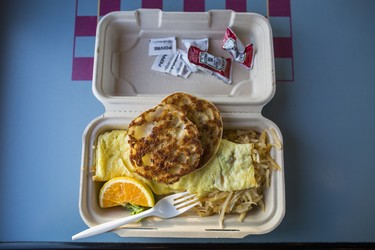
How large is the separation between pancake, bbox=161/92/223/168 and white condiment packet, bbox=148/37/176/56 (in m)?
0.39

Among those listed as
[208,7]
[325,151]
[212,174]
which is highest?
[208,7]

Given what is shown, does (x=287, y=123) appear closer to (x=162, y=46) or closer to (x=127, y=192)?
(x=162, y=46)

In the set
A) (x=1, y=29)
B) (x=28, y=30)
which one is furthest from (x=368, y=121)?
(x=1, y=29)

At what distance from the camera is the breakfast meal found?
5.58 ft

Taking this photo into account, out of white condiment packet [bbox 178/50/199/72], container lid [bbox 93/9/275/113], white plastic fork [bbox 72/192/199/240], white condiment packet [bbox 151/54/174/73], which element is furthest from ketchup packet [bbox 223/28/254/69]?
white plastic fork [bbox 72/192/199/240]

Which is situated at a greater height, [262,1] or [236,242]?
[262,1]

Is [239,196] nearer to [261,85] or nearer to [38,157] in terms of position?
[261,85]

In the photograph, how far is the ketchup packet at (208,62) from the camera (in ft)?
6.48

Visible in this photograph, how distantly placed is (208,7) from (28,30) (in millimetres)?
1155

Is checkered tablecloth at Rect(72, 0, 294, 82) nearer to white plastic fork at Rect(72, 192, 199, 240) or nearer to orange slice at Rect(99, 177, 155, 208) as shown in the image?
orange slice at Rect(99, 177, 155, 208)

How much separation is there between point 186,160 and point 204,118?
0.80 ft

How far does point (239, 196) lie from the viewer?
1.76 meters

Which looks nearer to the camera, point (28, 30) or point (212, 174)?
point (212, 174)

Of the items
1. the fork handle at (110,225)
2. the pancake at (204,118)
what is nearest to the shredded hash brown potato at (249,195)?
the pancake at (204,118)
